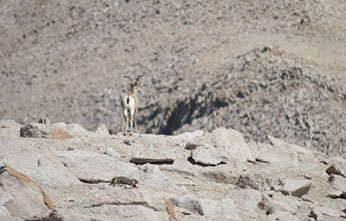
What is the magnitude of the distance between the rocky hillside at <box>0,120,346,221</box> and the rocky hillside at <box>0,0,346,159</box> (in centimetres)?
1603

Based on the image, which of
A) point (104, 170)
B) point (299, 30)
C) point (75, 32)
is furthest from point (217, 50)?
point (104, 170)

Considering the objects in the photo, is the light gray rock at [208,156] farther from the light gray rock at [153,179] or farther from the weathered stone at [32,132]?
the weathered stone at [32,132]

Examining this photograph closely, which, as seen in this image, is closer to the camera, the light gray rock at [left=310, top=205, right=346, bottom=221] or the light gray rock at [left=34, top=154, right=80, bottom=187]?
the light gray rock at [left=34, top=154, right=80, bottom=187]

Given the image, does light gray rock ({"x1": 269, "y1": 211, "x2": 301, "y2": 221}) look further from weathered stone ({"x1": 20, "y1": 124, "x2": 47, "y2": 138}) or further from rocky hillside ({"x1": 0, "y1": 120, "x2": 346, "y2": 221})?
weathered stone ({"x1": 20, "y1": 124, "x2": 47, "y2": 138})

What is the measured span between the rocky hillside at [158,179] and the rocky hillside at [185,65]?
1603 centimetres

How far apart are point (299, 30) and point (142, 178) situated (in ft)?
100

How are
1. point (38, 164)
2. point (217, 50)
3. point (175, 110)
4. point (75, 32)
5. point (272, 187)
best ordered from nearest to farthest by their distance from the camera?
point (38, 164) → point (272, 187) → point (175, 110) → point (217, 50) → point (75, 32)

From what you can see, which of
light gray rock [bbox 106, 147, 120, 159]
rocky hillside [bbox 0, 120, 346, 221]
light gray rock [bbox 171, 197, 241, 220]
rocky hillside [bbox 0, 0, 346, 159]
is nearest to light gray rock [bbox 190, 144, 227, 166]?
rocky hillside [bbox 0, 120, 346, 221]

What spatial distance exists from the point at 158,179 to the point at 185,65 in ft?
93.2

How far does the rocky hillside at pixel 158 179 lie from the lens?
887 cm

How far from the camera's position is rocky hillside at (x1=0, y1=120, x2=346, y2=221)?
887cm

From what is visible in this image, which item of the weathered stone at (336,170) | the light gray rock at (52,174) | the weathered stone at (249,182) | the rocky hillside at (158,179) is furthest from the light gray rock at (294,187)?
the light gray rock at (52,174)

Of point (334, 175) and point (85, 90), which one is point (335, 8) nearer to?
point (85, 90)

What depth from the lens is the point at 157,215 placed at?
28.9 feet
